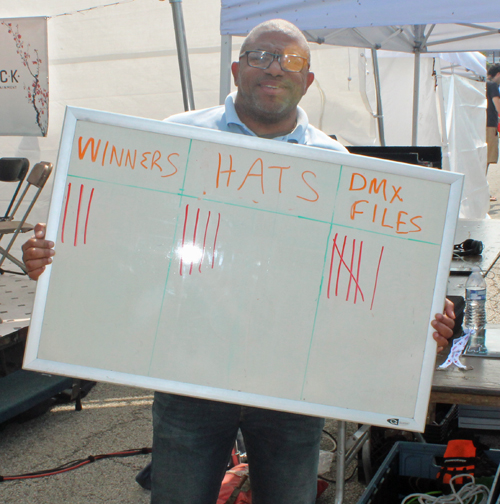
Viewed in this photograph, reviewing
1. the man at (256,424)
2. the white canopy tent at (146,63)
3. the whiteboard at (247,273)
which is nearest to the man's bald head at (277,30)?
the man at (256,424)

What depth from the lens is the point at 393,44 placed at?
5.17 metres

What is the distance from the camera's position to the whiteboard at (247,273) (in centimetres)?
113

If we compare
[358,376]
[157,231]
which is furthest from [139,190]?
[358,376]

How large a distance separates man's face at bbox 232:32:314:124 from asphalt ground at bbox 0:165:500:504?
5.64 ft

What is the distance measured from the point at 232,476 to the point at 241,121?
157 cm

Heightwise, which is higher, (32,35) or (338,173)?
(32,35)

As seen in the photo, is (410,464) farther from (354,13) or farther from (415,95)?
(415,95)

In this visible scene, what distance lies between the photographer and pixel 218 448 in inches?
50.2

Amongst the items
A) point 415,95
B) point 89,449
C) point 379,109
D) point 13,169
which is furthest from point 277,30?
point 415,95

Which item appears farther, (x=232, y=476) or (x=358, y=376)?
(x=232, y=476)

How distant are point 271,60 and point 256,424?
0.95 m

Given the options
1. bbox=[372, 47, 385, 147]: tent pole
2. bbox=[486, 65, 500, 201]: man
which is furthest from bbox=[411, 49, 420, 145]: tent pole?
bbox=[486, 65, 500, 201]: man

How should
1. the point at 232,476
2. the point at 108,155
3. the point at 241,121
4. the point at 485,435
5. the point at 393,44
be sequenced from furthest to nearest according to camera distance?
the point at 393,44 → the point at 485,435 → the point at 232,476 → the point at 241,121 → the point at 108,155

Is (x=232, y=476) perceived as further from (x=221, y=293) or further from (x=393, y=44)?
(x=393, y=44)
